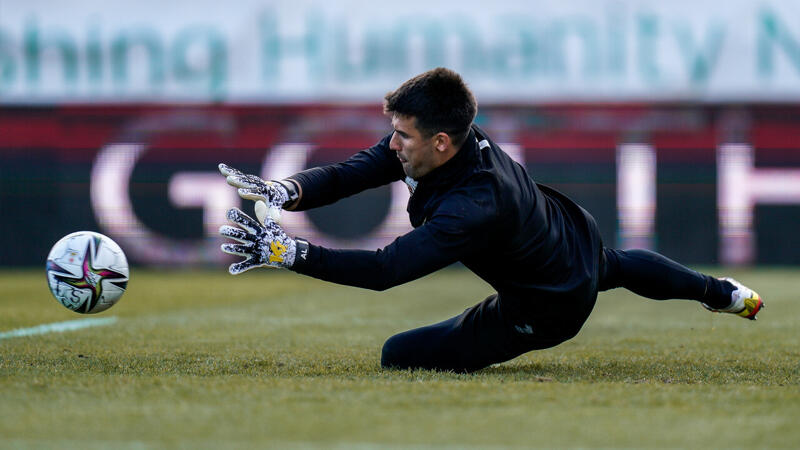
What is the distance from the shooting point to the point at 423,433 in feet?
11.1

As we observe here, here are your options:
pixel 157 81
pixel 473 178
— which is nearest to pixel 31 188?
pixel 157 81

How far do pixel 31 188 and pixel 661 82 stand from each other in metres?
9.88

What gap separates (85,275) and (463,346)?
6.88 ft

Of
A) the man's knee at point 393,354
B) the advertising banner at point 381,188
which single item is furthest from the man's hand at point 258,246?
the advertising banner at point 381,188

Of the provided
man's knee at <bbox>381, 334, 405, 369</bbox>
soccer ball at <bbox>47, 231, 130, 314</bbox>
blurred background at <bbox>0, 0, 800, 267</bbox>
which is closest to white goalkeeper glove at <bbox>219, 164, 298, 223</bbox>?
man's knee at <bbox>381, 334, 405, 369</bbox>

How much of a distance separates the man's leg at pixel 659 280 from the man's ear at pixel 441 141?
127cm

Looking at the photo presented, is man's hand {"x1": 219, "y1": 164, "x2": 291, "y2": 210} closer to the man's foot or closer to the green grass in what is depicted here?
the green grass

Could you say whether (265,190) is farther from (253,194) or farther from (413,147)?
(413,147)

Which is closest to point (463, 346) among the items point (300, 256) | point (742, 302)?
point (300, 256)

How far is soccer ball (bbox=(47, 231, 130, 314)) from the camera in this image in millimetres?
5402

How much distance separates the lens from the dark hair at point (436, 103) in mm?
4480

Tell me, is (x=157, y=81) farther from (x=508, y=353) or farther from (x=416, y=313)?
(x=508, y=353)

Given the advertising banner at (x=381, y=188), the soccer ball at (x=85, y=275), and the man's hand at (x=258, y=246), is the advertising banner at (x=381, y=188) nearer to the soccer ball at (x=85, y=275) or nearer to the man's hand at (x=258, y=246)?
the soccer ball at (x=85, y=275)

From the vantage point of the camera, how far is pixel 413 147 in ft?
15.0
